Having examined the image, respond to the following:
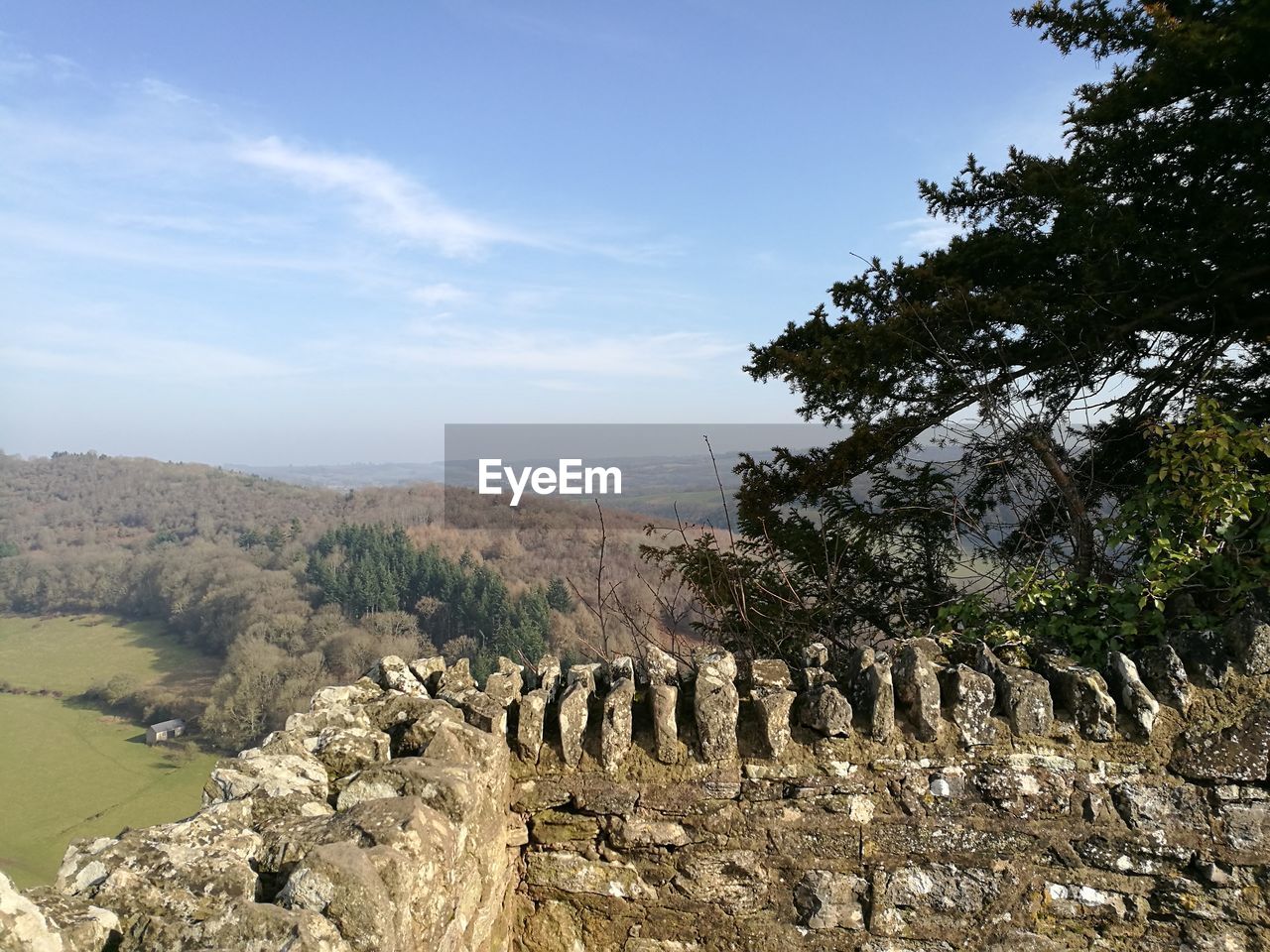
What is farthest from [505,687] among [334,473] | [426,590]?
[334,473]

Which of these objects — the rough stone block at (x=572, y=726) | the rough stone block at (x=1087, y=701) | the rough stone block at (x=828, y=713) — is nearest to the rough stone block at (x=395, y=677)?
the rough stone block at (x=572, y=726)

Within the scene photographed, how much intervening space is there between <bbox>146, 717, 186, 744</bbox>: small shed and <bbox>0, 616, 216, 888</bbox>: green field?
443mm

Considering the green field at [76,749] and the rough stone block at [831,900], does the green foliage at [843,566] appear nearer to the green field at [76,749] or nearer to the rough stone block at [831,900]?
the rough stone block at [831,900]

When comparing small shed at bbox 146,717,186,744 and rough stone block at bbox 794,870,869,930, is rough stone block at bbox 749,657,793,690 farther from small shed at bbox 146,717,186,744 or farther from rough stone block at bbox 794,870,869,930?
small shed at bbox 146,717,186,744

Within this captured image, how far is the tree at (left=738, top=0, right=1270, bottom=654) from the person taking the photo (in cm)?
489

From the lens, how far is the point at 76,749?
3278cm

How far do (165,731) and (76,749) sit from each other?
521 centimetres

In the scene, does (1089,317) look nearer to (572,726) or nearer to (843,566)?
(843,566)

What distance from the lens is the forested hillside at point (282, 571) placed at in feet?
48.2

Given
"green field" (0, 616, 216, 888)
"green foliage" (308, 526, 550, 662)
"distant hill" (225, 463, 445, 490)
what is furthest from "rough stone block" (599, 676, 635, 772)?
"distant hill" (225, 463, 445, 490)

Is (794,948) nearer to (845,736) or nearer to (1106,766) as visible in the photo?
(845,736)

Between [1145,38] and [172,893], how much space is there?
739cm

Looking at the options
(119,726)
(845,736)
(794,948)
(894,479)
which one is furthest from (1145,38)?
(119,726)

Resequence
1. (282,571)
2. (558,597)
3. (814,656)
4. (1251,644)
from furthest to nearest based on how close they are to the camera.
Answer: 1. (282,571)
2. (558,597)
3. (814,656)
4. (1251,644)
